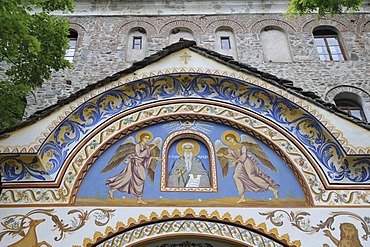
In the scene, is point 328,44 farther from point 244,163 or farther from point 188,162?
point 188,162

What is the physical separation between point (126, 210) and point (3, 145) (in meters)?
2.32

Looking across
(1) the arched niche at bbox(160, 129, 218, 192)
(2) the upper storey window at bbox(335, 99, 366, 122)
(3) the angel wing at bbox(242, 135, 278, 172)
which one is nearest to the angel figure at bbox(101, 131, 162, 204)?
(1) the arched niche at bbox(160, 129, 218, 192)

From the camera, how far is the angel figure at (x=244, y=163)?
700cm

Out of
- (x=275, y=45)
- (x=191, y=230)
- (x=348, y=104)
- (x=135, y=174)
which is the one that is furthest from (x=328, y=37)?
(x=191, y=230)

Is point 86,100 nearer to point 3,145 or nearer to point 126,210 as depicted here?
point 3,145

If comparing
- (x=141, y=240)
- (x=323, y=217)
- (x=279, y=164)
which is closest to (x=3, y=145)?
(x=141, y=240)

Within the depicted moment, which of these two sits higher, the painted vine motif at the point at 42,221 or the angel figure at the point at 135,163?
the angel figure at the point at 135,163

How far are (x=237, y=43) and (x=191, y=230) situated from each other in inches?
254

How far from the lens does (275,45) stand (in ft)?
37.5

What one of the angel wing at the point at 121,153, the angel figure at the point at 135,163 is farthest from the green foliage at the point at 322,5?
the angel wing at the point at 121,153

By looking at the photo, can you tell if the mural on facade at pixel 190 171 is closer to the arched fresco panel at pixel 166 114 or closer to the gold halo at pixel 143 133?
the gold halo at pixel 143 133

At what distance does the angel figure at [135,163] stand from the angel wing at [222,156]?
1.07m

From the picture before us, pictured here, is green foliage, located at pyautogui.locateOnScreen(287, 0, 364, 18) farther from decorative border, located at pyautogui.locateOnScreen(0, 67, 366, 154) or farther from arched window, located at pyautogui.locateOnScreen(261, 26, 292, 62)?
decorative border, located at pyautogui.locateOnScreen(0, 67, 366, 154)

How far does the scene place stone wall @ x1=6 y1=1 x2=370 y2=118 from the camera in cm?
1047
